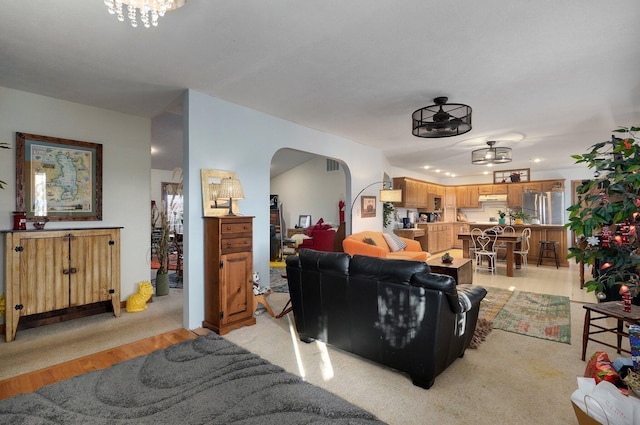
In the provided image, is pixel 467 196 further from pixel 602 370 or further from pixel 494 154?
pixel 602 370

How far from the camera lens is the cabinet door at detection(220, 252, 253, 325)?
11.0 ft

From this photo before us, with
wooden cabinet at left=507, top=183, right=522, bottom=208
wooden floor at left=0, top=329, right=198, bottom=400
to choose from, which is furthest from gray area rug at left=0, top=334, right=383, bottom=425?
wooden cabinet at left=507, top=183, right=522, bottom=208

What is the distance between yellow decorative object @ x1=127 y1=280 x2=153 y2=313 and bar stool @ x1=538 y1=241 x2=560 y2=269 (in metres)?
8.30

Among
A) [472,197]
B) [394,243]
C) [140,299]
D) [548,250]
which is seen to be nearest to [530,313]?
[394,243]

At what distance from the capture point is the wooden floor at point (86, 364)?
2.33 metres

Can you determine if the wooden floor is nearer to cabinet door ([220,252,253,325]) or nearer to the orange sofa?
cabinet door ([220,252,253,325])

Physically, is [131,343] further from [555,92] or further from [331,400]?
[555,92]

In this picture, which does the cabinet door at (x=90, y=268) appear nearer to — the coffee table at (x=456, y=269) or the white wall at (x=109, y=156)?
the white wall at (x=109, y=156)

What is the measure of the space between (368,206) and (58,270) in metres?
5.03

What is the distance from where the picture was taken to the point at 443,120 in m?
3.67

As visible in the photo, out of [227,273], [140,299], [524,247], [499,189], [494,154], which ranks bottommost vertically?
[140,299]

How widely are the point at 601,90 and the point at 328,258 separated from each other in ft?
11.9

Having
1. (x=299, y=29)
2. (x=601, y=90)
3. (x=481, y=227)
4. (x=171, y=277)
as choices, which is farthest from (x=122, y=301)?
(x=481, y=227)

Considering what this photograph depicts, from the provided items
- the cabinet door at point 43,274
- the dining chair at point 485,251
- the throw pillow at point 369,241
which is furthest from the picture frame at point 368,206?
the cabinet door at point 43,274
